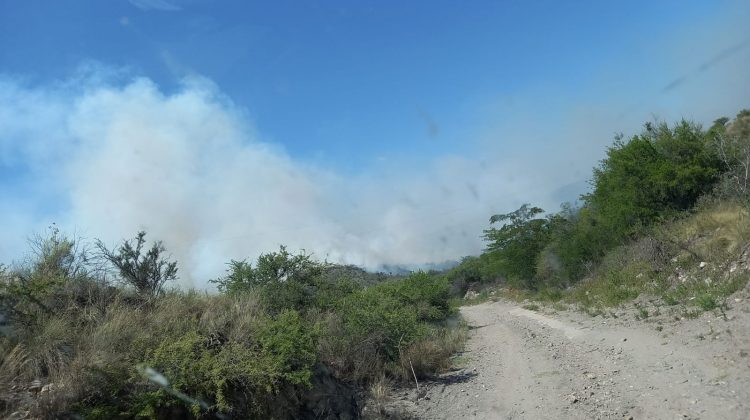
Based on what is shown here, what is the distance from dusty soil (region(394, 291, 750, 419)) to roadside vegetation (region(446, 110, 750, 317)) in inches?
60.7

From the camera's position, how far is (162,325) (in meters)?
8.21

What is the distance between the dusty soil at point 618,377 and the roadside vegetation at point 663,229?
5.06 feet

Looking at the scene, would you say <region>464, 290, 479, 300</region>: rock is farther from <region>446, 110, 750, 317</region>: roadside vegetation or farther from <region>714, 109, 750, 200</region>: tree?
<region>714, 109, 750, 200</region>: tree

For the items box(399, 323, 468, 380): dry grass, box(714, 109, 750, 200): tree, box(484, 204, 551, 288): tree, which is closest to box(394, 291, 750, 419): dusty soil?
box(399, 323, 468, 380): dry grass

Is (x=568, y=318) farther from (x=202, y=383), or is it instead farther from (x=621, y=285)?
(x=202, y=383)

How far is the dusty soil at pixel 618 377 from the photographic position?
7160mm

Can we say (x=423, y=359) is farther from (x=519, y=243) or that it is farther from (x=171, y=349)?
(x=519, y=243)

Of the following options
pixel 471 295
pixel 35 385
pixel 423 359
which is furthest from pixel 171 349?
pixel 471 295

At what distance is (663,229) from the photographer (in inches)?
792

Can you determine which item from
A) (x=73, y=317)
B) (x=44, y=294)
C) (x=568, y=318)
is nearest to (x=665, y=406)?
(x=73, y=317)

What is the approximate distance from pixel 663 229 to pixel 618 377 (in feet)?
44.7

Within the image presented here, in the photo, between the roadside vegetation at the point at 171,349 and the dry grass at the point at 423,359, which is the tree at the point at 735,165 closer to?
the dry grass at the point at 423,359

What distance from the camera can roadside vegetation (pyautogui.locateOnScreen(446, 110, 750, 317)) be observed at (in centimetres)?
1438

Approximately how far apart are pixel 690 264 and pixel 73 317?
17.2 meters
